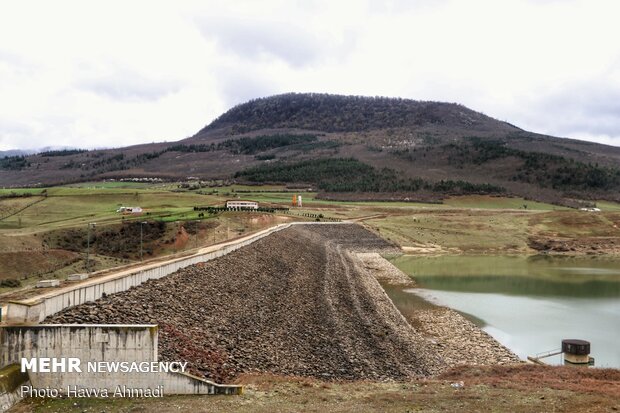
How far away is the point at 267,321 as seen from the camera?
78.3 feet

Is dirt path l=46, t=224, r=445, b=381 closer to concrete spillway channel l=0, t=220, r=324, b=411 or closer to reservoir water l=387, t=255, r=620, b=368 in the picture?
concrete spillway channel l=0, t=220, r=324, b=411

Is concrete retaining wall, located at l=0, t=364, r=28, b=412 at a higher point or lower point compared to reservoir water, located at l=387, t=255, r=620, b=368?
higher

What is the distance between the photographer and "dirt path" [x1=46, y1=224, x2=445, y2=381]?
17781 millimetres

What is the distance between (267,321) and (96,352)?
1028 centimetres

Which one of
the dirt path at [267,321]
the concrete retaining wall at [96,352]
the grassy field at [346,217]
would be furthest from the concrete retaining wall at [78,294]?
the grassy field at [346,217]

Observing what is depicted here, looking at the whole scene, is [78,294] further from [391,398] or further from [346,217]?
[346,217]

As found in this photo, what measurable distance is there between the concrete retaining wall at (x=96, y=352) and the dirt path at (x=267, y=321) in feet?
4.54

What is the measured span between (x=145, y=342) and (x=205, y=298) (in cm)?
917

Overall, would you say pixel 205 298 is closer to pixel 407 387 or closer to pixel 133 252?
pixel 407 387

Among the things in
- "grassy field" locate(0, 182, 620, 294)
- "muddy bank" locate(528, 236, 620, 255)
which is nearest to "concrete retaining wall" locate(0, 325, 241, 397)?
"grassy field" locate(0, 182, 620, 294)

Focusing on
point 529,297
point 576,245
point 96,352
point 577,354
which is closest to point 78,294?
point 96,352

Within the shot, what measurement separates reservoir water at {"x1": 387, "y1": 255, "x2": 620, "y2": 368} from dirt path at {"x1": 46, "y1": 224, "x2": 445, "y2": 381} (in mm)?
5835

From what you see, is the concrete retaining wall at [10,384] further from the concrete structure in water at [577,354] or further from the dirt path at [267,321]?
the concrete structure in water at [577,354]

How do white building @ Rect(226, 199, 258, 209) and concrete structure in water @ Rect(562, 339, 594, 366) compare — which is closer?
concrete structure in water @ Rect(562, 339, 594, 366)
